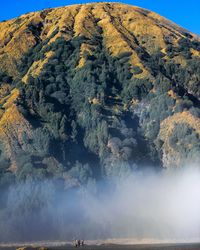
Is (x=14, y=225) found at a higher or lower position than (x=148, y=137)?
lower

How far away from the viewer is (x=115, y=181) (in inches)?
6526

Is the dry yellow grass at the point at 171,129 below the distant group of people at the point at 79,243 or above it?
above

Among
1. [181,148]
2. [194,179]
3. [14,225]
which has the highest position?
[181,148]

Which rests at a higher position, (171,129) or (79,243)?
(171,129)

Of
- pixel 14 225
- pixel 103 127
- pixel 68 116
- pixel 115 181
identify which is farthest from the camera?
pixel 68 116

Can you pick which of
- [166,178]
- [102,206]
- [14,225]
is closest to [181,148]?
[166,178]

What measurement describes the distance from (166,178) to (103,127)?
2776 centimetres

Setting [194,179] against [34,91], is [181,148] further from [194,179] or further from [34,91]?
[34,91]

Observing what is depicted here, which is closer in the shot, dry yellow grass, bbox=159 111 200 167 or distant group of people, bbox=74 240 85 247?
distant group of people, bbox=74 240 85 247

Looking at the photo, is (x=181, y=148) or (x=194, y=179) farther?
(x=181, y=148)

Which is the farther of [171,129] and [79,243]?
[171,129]

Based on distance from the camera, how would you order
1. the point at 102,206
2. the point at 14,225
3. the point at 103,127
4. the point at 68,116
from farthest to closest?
the point at 68,116
the point at 103,127
the point at 102,206
the point at 14,225

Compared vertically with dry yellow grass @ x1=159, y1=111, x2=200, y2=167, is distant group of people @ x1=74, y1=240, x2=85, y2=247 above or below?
below

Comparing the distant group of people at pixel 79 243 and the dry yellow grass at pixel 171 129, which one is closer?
the distant group of people at pixel 79 243
